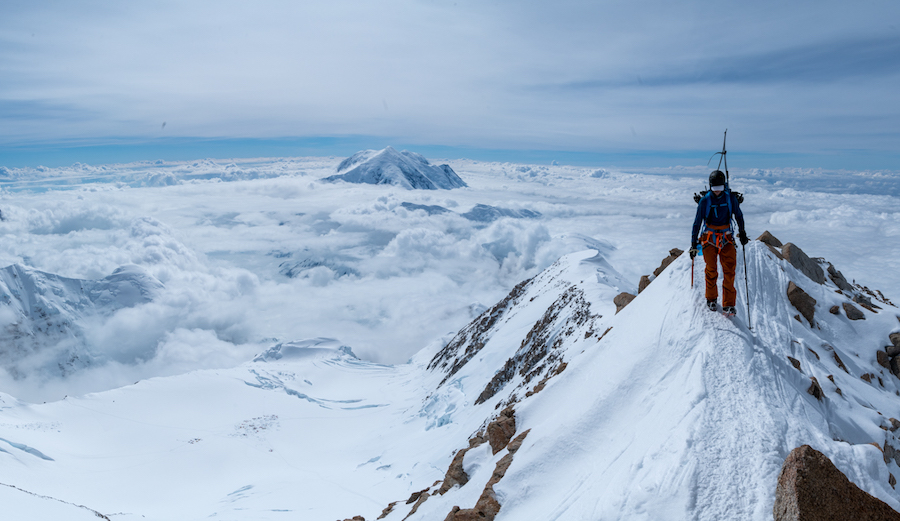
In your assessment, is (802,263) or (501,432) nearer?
(501,432)

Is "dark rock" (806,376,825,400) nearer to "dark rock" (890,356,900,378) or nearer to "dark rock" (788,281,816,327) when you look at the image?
"dark rock" (788,281,816,327)

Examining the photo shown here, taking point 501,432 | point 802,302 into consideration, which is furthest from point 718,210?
point 501,432

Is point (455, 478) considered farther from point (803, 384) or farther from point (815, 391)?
point (815, 391)

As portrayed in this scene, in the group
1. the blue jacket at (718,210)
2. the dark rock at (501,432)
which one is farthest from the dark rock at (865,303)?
the dark rock at (501,432)

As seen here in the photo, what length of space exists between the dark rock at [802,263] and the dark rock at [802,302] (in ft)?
12.3

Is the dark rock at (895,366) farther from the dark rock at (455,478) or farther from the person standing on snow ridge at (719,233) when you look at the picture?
the dark rock at (455,478)

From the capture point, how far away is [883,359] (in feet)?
44.3

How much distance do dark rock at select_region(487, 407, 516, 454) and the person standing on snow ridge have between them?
22.5ft

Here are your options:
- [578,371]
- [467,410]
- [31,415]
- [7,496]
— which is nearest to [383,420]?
[467,410]

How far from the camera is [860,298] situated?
16.2 metres

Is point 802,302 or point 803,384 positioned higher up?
point 802,302

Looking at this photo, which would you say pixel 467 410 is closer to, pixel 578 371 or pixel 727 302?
pixel 578 371

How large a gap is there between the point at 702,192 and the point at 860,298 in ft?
39.2

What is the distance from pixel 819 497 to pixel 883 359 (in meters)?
12.1
